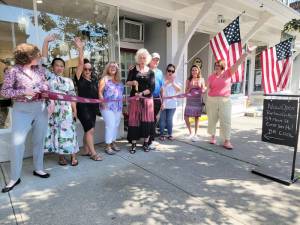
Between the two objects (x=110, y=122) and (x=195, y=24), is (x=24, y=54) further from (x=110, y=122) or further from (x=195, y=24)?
(x=195, y=24)

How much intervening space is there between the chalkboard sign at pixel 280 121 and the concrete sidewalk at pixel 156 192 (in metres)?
0.54

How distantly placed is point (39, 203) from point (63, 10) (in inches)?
138

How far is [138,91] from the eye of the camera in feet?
13.2

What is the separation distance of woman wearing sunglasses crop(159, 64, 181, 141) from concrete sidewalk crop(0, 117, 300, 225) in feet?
3.03

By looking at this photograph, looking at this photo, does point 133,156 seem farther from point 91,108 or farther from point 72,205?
point 72,205

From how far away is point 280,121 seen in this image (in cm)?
329

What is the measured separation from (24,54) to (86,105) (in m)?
1.15

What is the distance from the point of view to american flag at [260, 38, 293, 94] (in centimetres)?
440

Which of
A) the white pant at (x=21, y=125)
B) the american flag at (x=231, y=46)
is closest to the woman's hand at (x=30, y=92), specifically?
the white pant at (x=21, y=125)

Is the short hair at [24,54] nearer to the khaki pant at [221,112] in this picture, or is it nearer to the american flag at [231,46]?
the khaki pant at [221,112]

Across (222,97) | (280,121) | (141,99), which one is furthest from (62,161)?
(280,121)

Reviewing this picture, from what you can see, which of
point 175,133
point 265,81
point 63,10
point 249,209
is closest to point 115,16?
point 63,10

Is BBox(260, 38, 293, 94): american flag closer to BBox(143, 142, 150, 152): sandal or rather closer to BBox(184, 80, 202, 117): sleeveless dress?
BBox(184, 80, 202, 117): sleeveless dress

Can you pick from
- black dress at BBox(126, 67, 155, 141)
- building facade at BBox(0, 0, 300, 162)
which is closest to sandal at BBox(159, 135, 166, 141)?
black dress at BBox(126, 67, 155, 141)
